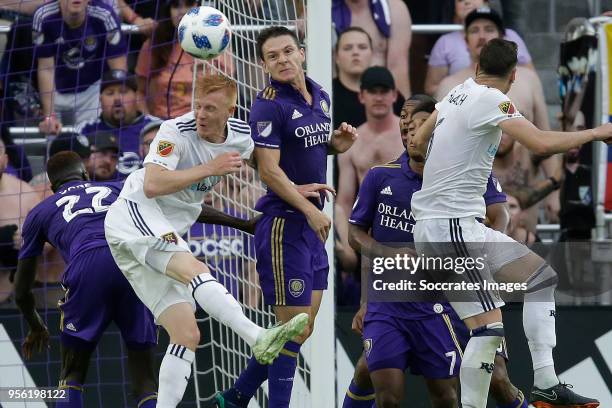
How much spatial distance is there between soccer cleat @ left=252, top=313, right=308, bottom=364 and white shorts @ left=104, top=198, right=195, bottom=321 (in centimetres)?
64

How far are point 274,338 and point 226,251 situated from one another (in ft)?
9.24

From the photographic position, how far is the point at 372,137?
32.1 feet

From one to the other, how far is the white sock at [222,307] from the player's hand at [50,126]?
3.99 metres

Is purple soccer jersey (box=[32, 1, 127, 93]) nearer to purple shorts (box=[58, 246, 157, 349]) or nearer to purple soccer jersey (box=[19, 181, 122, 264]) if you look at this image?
purple soccer jersey (box=[19, 181, 122, 264])

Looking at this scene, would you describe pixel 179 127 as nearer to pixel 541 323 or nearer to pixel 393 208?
Result: pixel 393 208

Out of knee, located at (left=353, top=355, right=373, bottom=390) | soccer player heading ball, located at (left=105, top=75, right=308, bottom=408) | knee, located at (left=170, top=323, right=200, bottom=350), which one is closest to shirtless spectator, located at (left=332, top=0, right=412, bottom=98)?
knee, located at (left=353, top=355, right=373, bottom=390)

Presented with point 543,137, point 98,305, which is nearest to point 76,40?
point 98,305

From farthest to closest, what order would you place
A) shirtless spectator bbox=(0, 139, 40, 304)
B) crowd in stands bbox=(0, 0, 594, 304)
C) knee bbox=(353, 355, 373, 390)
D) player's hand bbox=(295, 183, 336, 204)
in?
crowd in stands bbox=(0, 0, 594, 304), shirtless spectator bbox=(0, 139, 40, 304), knee bbox=(353, 355, 373, 390), player's hand bbox=(295, 183, 336, 204)

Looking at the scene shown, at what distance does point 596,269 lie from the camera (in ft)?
30.1

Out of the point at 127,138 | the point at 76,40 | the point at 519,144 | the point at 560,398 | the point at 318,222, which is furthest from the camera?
the point at 76,40

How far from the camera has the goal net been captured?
8.73m

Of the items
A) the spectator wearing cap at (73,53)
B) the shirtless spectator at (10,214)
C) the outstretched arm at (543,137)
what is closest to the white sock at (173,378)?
the outstretched arm at (543,137)

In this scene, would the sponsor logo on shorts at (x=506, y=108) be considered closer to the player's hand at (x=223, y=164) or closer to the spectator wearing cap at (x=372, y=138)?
the player's hand at (x=223, y=164)

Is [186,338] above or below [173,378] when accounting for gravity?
above
